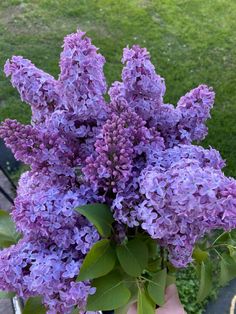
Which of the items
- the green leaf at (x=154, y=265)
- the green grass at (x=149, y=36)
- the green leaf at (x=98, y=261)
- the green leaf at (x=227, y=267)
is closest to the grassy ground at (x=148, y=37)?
the green grass at (x=149, y=36)

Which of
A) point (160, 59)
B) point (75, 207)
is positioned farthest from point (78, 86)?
point (160, 59)

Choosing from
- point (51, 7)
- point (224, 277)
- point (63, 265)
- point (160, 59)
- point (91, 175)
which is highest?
point (91, 175)

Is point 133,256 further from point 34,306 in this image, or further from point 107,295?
point 34,306

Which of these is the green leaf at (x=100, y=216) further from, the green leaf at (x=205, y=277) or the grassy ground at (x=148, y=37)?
the grassy ground at (x=148, y=37)

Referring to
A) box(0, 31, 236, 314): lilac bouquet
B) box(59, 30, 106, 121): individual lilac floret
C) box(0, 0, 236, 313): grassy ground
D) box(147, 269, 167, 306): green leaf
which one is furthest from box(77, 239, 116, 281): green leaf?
box(0, 0, 236, 313): grassy ground

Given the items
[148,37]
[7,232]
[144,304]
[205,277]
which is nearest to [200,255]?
[205,277]

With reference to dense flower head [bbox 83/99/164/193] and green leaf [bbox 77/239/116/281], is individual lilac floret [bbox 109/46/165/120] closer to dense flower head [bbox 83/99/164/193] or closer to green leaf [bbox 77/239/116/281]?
dense flower head [bbox 83/99/164/193]

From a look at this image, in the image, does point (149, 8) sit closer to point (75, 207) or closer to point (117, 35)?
point (117, 35)
